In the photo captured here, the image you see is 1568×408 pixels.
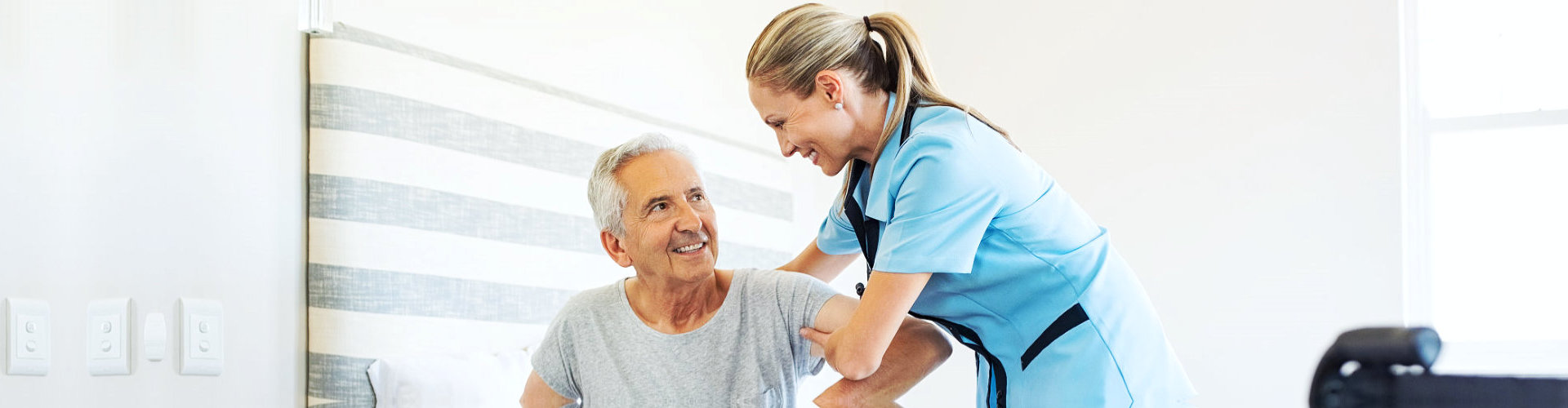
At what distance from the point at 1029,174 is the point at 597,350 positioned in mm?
683

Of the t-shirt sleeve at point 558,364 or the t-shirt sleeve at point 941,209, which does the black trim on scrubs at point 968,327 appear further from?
the t-shirt sleeve at point 558,364

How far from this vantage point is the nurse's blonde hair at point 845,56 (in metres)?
1.41

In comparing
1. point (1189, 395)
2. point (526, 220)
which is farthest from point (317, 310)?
point (1189, 395)

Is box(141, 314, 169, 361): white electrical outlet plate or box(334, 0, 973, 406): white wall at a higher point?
box(334, 0, 973, 406): white wall

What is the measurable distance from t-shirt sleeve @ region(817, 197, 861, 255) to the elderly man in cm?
12

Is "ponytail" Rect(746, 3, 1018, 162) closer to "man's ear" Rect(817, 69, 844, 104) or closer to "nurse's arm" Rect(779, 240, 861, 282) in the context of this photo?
"man's ear" Rect(817, 69, 844, 104)

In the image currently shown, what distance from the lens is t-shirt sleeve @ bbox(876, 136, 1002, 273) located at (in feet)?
4.35

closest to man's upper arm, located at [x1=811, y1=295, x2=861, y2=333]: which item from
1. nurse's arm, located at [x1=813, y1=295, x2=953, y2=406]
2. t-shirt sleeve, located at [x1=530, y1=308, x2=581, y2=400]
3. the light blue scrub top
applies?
nurse's arm, located at [x1=813, y1=295, x2=953, y2=406]

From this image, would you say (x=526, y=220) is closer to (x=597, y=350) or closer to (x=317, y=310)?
(x=317, y=310)

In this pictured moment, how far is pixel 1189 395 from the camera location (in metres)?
1.50

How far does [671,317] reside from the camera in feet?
5.64

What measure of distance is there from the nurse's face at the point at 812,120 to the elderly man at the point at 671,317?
230 millimetres

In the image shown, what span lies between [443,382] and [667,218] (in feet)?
2.12

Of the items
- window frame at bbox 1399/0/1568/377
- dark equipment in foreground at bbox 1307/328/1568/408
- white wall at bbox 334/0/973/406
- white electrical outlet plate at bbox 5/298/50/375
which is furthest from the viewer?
window frame at bbox 1399/0/1568/377
